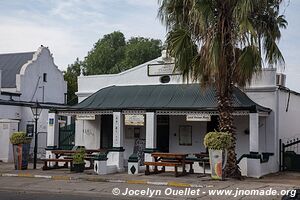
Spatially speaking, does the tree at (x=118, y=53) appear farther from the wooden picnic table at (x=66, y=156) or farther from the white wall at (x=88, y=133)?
the wooden picnic table at (x=66, y=156)

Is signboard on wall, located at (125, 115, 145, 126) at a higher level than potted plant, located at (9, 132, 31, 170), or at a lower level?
higher

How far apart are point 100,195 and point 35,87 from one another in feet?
74.6

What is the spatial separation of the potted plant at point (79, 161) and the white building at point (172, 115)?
1.35 m

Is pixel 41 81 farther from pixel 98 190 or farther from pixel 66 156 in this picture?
pixel 98 190

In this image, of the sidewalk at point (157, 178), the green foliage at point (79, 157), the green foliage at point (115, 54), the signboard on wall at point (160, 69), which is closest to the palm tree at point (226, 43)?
the sidewalk at point (157, 178)

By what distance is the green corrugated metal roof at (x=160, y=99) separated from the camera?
828 inches

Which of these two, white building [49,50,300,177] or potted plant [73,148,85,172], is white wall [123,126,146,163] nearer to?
white building [49,50,300,177]

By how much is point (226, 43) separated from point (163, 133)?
24.2 feet

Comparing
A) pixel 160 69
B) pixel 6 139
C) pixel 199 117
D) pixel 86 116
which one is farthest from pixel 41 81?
pixel 199 117

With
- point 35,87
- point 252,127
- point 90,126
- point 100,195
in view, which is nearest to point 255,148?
point 252,127

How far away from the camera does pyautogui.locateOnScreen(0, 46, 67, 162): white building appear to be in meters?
29.5

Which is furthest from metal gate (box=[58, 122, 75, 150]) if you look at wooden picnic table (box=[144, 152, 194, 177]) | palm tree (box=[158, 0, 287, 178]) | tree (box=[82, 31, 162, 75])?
tree (box=[82, 31, 162, 75])

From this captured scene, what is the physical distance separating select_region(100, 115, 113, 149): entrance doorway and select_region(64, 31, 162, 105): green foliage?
109ft

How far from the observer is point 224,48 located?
1808 centimetres
